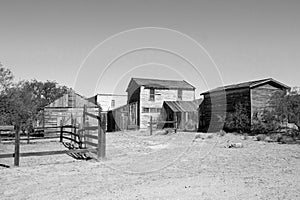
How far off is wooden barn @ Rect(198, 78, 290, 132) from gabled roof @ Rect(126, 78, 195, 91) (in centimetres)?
871

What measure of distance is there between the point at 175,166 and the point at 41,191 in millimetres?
4409

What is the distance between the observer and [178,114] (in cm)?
3500

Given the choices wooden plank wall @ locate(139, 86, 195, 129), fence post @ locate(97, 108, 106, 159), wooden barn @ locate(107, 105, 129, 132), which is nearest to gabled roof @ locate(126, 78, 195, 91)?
wooden plank wall @ locate(139, 86, 195, 129)

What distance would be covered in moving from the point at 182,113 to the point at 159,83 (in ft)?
24.3

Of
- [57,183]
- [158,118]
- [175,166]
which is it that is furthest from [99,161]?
[158,118]

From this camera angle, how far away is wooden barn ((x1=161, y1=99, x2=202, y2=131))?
3384cm

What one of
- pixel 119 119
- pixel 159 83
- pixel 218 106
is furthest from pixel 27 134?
pixel 159 83

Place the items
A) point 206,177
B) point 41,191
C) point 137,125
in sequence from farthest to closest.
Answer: point 137,125 → point 206,177 → point 41,191

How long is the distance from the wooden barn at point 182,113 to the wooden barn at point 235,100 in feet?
5.09

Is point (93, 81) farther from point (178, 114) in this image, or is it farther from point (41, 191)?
point (178, 114)

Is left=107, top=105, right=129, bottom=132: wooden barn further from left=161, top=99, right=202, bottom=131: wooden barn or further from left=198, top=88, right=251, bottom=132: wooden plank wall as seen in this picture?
left=198, top=88, right=251, bottom=132: wooden plank wall

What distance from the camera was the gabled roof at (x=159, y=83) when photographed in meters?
39.0

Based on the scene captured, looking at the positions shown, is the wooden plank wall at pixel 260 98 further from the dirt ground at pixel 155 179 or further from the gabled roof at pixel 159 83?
the gabled roof at pixel 159 83

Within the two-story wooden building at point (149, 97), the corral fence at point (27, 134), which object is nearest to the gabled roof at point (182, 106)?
the two-story wooden building at point (149, 97)
